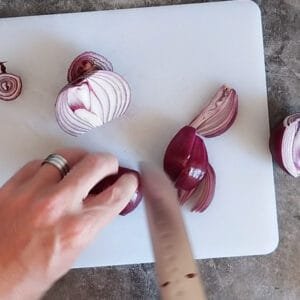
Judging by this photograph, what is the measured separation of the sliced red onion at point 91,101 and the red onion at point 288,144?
1.07 ft

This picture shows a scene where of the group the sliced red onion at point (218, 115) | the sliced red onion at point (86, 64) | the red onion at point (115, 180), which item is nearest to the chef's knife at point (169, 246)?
the red onion at point (115, 180)

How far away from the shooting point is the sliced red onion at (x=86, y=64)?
130 cm

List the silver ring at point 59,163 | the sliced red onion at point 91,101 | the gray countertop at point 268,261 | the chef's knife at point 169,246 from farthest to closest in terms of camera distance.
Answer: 1. the gray countertop at point 268,261
2. the sliced red onion at point 91,101
3. the silver ring at point 59,163
4. the chef's knife at point 169,246

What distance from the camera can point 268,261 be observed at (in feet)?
4.58

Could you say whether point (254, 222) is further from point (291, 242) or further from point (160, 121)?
point (160, 121)

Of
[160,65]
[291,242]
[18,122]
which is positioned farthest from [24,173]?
[291,242]

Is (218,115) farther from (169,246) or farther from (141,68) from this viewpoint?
(169,246)

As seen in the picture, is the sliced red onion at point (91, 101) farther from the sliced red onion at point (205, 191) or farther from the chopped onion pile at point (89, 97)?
the sliced red onion at point (205, 191)

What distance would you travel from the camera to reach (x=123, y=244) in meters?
1.36

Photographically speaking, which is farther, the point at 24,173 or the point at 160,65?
the point at 160,65

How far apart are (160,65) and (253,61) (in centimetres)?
20

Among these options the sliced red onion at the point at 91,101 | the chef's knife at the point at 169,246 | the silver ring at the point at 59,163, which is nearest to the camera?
the chef's knife at the point at 169,246

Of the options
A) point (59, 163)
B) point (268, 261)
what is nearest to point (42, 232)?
point (59, 163)

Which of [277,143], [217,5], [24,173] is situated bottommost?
[277,143]
